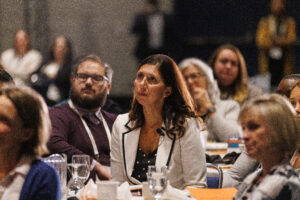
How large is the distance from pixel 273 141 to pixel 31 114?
35.0 inches

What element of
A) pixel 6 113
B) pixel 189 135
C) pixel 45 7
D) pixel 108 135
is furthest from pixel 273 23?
pixel 6 113

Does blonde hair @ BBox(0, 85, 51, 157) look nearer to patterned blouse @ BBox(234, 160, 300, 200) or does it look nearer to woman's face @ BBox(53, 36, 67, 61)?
patterned blouse @ BBox(234, 160, 300, 200)

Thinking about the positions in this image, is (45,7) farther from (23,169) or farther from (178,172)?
(23,169)

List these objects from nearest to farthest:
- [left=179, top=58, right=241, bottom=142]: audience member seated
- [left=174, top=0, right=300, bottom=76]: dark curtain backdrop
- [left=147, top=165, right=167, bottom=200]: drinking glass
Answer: [left=147, top=165, right=167, bottom=200]: drinking glass, [left=179, top=58, right=241, bottom=142]: audience member seated, [left=174, top=0, right=300, bottom=76]: dark curtain backdrop

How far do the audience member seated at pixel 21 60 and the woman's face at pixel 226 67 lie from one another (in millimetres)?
4453

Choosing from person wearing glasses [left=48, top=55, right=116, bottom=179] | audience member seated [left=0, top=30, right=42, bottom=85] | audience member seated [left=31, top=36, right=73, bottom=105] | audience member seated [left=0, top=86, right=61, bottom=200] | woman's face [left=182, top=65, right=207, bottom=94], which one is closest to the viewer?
audience member seated [left=0, top=86, right=61, bottom=200]

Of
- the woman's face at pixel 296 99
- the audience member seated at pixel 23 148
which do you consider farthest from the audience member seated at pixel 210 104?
the audience member seated at pixel 23 148

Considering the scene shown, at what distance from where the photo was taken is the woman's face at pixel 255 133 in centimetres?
193

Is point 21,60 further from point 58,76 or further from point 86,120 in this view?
point 86,120

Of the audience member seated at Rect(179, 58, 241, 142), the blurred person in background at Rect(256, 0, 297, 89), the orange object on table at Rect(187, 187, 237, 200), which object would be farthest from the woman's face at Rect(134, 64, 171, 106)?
the blurred person in background at Rect(256, 0, 297, 89)

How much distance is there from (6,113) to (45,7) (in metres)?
9.72

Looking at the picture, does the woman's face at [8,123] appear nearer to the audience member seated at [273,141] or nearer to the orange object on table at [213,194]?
the audience member seated at [273,141]

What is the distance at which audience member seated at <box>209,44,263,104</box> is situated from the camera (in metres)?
5.86

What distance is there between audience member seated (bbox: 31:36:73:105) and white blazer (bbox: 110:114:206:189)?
5.53 meters
